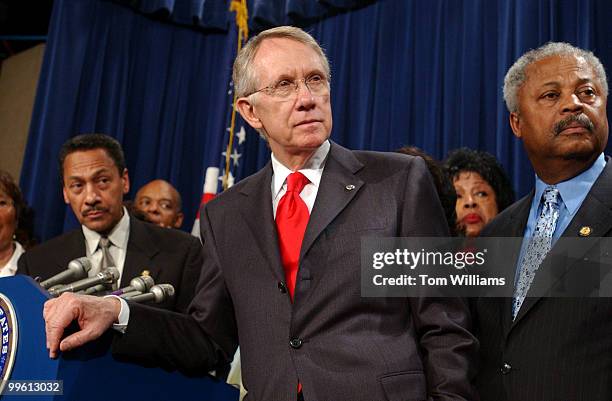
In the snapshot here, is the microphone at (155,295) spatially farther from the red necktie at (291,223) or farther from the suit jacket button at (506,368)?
the suit jacket button at (506,368)

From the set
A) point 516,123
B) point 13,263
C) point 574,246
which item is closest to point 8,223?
point 13,263

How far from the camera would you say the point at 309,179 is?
1.69 meters

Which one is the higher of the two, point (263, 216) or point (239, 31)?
point (239, 31)

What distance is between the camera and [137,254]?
2613mm

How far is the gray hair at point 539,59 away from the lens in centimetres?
212

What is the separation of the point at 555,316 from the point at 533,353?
10cm

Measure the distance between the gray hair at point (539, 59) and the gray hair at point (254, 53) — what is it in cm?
71

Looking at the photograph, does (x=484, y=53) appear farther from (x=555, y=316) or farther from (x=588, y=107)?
(x=555, y=316)

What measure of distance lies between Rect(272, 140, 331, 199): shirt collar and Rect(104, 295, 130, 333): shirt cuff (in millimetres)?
430

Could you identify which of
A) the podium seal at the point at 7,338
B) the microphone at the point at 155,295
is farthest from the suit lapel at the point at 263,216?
the podium seal at the point at 7,338

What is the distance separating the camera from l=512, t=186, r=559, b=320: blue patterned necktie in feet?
6.12

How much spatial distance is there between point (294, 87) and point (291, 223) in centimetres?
33

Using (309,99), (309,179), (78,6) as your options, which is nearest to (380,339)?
(309,179)

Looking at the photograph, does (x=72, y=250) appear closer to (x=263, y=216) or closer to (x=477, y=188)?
(x=263, y=216)
